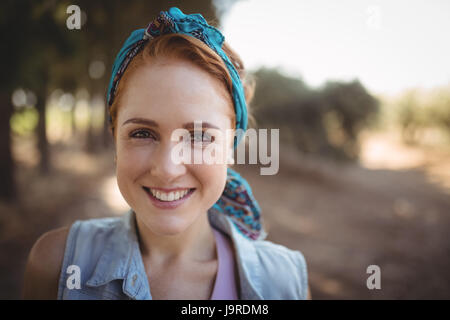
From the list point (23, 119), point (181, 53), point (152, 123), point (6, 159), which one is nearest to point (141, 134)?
point (152, 123)

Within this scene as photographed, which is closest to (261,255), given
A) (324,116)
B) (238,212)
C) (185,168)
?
(238,212)

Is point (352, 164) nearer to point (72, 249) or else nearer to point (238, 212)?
point (238, 212)

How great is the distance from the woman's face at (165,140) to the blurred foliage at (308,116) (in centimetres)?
859

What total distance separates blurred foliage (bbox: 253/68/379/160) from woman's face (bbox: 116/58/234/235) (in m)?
8.59

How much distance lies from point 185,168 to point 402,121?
3009cm

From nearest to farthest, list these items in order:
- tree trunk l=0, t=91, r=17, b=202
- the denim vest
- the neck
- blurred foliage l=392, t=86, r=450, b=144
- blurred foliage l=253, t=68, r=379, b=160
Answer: the denim vest
the neck
tree trunk l=0, t=91, r=17, b=202
blurred foliage l=253, t=68, r=379, b=160
blurred foliage l=392, t=86, r=450, b=144

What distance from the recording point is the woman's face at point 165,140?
3.88 ft

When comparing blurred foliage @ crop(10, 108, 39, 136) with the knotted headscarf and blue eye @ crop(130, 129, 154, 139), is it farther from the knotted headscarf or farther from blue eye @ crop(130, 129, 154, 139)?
blue eye @ crop(130, 129, 154, 139)

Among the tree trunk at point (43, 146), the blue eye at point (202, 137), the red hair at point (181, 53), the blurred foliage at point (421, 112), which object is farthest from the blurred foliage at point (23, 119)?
the blurred foliage at point (421, 112)

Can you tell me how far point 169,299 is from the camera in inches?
55.8

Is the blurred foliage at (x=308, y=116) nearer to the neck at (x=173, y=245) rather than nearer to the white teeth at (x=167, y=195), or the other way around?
the neck at (x=173, y=245)

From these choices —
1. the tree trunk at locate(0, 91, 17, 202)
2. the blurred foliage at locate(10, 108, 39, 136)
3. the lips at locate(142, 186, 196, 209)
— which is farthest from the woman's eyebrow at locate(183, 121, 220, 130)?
the blurred foliage at locate(10, 108, 39, 136)

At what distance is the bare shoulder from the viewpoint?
1.36 meters

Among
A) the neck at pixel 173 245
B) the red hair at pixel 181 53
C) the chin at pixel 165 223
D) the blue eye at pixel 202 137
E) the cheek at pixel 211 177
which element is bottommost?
the neck at pixel 173 245
